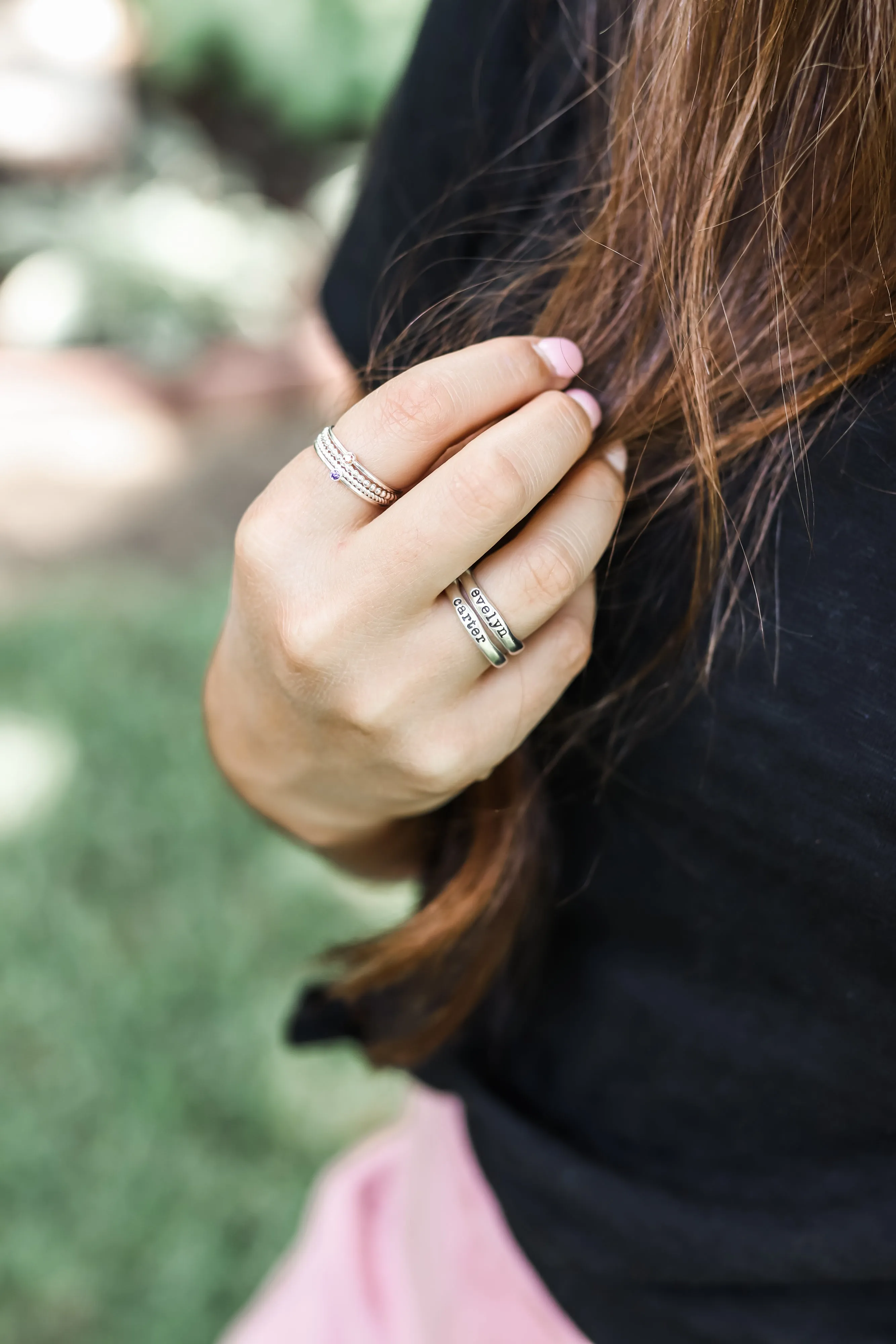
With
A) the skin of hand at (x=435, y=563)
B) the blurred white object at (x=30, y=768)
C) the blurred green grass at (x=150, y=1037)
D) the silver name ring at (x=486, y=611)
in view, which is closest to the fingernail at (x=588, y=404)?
the skin of hand at (x=435, y=563)

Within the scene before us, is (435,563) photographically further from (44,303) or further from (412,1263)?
(44,303)

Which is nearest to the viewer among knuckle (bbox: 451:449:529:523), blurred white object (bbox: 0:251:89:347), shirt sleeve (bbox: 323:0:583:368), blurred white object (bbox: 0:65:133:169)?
knuckle (bbox: 451:449:529:523)

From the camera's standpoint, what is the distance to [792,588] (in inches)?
26.5

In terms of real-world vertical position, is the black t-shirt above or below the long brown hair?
below

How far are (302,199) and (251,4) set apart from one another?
0.83 metres

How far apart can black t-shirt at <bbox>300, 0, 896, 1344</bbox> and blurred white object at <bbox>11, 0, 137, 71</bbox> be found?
449 centimetres

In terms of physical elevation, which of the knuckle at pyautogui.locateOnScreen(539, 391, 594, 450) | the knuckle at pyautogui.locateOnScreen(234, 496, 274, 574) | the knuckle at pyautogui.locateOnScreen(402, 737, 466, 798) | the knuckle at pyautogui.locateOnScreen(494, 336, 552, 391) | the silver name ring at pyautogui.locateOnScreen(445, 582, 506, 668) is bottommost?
the knuckle at pyautogui.locateOnScreen(402, 737, 466, 798)

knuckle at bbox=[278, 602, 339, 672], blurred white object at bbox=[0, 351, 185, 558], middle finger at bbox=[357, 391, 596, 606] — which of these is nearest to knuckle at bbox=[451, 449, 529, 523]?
middle finger at bbox=[357, 391, 596, 606]

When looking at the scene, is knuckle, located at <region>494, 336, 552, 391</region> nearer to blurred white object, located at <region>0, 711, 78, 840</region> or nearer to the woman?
the woman

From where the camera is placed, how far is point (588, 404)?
2.16 ft

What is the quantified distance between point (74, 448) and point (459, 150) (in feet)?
10.2

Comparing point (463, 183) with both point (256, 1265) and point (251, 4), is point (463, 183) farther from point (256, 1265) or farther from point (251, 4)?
point (251, 4)

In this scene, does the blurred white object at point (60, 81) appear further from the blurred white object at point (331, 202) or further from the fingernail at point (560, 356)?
the fingernail at point (560, 356)

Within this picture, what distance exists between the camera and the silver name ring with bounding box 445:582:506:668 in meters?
0.64
